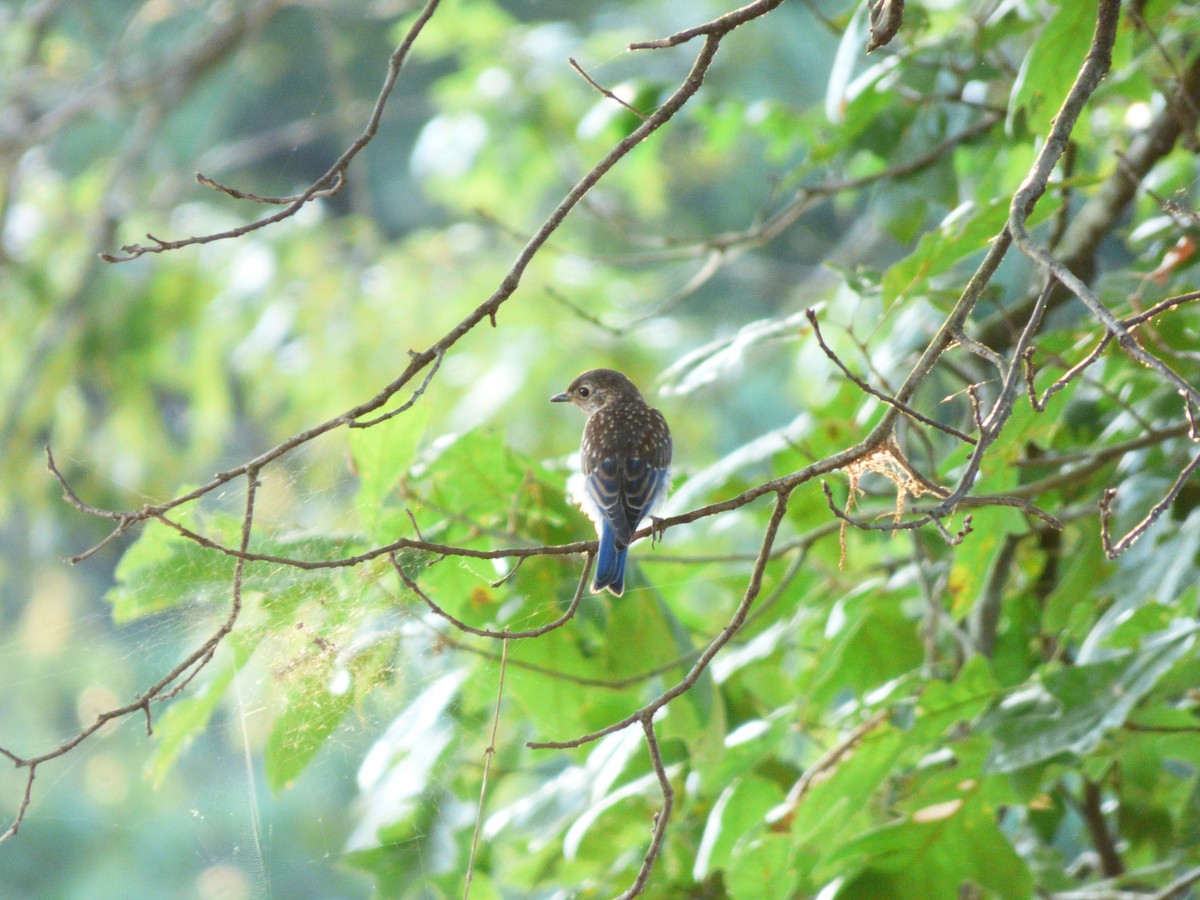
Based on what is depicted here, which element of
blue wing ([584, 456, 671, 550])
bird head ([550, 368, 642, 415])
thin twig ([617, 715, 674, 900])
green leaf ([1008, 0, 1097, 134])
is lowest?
thin twig ([617, 715, 674, 900])

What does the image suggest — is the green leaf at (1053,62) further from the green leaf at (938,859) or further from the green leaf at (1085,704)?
the green leaf at (938,859)

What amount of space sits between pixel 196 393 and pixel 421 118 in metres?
10.2

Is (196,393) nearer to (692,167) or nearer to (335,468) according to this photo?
(335,468)

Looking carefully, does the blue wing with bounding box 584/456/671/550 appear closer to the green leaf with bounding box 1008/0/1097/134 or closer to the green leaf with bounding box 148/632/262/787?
the green leaf with bounding box 148/632/262/787

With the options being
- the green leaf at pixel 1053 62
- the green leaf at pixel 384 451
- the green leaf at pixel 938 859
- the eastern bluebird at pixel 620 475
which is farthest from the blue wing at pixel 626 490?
the green leaf at pixel 1053 62

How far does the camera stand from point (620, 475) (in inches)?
115

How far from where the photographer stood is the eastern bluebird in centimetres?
252

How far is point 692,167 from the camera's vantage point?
13.9 m

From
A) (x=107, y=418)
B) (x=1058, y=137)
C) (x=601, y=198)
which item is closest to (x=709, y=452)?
(x=601, y=198)

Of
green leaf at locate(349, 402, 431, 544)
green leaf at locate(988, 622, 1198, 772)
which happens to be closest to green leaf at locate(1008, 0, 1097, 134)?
green leaf at locate(988, 622, 1198, 772)

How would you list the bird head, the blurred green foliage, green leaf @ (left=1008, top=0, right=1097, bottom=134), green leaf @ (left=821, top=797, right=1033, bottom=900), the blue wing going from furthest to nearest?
the bird head → the blue wing → green leaf @ (left=821, top=797, right=1033, bottom=900) → the blurred green foliage → green leaf @ (left=1008, top=0, right=1097, bottom=134)

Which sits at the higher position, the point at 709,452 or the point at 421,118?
the point at 421,118

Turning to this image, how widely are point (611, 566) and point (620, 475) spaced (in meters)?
0.44

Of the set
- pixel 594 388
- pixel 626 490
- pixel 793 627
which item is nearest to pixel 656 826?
pixel 626 490
